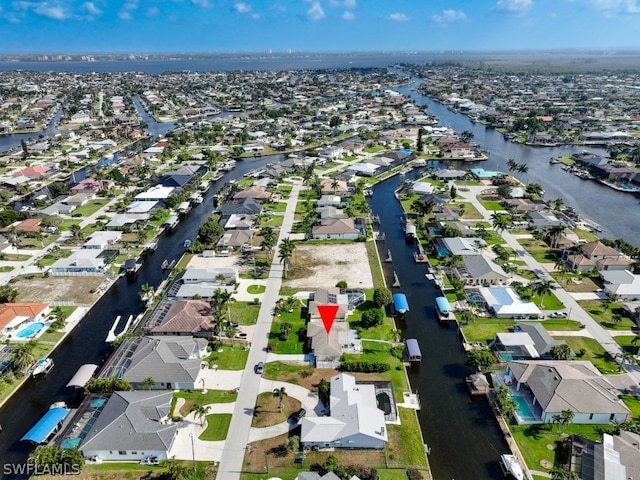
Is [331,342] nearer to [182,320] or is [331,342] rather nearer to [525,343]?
[182,320]

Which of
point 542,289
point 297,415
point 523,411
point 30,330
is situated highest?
point 542,289

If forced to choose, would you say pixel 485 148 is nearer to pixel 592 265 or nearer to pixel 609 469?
pixel 592 265

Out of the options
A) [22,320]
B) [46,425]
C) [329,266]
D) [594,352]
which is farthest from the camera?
[329,266]

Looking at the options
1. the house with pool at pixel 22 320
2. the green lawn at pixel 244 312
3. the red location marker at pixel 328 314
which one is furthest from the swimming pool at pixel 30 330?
the red location marker at pixel 328 314

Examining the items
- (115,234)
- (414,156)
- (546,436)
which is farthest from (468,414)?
(414,156)

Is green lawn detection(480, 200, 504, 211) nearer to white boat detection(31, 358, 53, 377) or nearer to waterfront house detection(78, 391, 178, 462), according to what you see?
waterfront house detection(78, 391, 178, 462)

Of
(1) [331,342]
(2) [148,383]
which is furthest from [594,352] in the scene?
(2) [148,383]

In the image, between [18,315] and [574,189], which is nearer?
[18,315]
